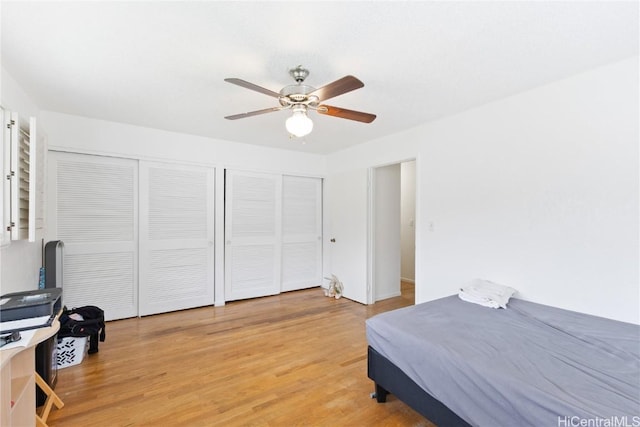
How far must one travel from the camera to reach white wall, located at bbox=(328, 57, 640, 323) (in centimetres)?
203

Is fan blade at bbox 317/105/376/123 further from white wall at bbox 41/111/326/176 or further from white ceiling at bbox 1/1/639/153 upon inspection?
white wall at bbox 41/111/326/176

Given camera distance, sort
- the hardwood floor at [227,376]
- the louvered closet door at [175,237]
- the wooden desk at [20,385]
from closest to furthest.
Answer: the wooden desk at [20,385]
the hardwood floor at [227,376]
the louvered closet door at [175,237]

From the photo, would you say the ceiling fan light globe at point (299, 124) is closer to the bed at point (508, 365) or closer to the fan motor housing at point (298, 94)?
the fan motor housing at point (298, 94)

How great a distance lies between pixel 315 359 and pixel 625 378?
6.53ft

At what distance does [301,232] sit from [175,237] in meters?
1.94

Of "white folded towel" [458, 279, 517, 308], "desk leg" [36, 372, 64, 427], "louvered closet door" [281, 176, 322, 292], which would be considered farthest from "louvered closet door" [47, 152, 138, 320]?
"white folded towel" [458, 279, 517, 308]

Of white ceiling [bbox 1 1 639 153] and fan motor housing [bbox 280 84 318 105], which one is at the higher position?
white ceiling [bbox 1 1 639 153]

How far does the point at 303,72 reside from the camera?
2.08 meters

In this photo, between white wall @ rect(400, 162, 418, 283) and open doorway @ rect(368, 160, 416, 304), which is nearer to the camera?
open doorway @ rect(368, 160, 416, 304)

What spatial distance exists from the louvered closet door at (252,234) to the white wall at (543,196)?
227 cm

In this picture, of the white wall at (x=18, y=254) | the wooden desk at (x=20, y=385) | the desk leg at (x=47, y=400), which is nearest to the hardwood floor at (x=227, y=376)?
the desk leg at (x=47, y=400)

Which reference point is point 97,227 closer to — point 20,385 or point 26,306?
point 26,306

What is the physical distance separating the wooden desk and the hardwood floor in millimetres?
309

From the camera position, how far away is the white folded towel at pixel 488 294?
2.38 metres
